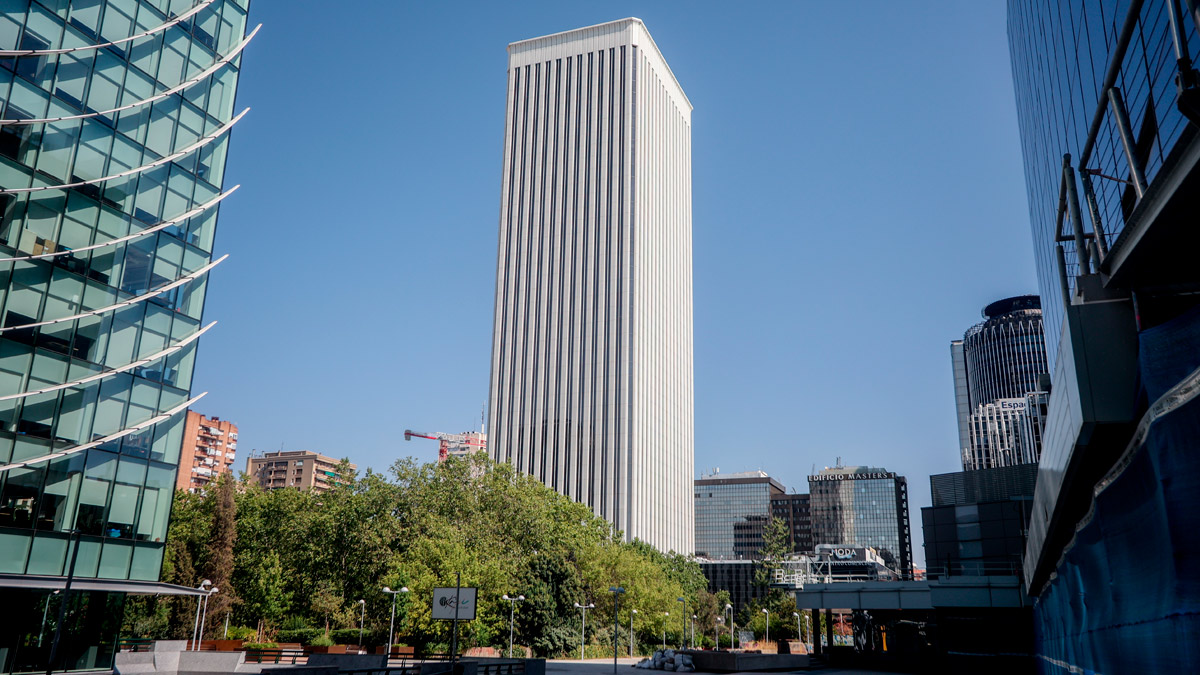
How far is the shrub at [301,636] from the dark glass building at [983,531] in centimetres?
4734

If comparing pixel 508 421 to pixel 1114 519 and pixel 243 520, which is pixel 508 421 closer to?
pixel 243 520

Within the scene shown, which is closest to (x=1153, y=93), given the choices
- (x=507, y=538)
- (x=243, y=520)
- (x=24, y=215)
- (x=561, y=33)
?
(x=24, y=215)

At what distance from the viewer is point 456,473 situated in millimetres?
75562

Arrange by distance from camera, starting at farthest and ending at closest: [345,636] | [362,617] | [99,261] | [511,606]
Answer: [345,636] < [362,617] < [511,606] < [99,261]

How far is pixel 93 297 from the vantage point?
30.6 meters

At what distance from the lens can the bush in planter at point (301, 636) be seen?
214 ft

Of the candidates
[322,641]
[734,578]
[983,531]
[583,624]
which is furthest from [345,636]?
[734,578]

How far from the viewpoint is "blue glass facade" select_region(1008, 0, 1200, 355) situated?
12.4m

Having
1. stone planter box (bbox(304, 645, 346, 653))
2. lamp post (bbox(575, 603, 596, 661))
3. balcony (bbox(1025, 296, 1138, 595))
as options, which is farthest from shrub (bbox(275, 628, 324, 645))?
balcony (bbox(1025, 296, 1138, 595))

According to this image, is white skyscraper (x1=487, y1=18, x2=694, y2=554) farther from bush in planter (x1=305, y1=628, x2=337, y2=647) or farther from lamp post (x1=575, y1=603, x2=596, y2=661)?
bush in planter (x1=305, y1=628, x2=337, y2=647)

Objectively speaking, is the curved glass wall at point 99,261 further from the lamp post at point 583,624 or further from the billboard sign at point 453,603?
the lamp post at point 583,624

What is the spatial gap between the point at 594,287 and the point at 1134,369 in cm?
12111

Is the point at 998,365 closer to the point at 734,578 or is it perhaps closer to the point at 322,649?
the point at 734,578

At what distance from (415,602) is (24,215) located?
4014cm
